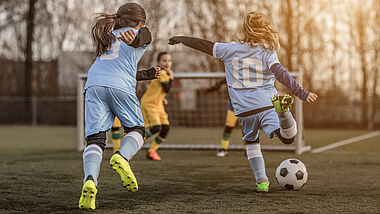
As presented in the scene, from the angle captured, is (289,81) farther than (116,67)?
Yes

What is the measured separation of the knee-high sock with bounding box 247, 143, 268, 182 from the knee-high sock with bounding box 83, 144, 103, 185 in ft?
4.92

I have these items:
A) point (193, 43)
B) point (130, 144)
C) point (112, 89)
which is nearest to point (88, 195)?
point (130, 144)

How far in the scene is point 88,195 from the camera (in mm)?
3467

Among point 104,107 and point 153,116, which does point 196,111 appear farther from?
point 104,107

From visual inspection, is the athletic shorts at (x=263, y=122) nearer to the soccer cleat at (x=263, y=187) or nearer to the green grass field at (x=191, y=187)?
the soccer cleat at (x=263, y=187)

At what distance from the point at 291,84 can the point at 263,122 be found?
0.47 m

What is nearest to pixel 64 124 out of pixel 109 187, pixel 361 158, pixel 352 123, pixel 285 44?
pixel 285 44

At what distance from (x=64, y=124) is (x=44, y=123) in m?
0.82

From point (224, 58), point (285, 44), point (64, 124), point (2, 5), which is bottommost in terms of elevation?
point (64, 124)

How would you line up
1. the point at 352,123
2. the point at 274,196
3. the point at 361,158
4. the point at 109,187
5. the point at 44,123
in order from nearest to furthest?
the point at 274,196, the point at 109,187, the point at 361,158, the point at 352,123, the point at 44,123

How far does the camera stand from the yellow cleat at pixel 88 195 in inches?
135

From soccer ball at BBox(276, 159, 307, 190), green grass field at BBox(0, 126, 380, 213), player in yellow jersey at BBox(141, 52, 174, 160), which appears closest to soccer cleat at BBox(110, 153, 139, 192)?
green grass field at BBox(0, 126, 380, 213)

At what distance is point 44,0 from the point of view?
2431 cm

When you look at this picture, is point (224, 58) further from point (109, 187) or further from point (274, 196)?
point (109, 187)
